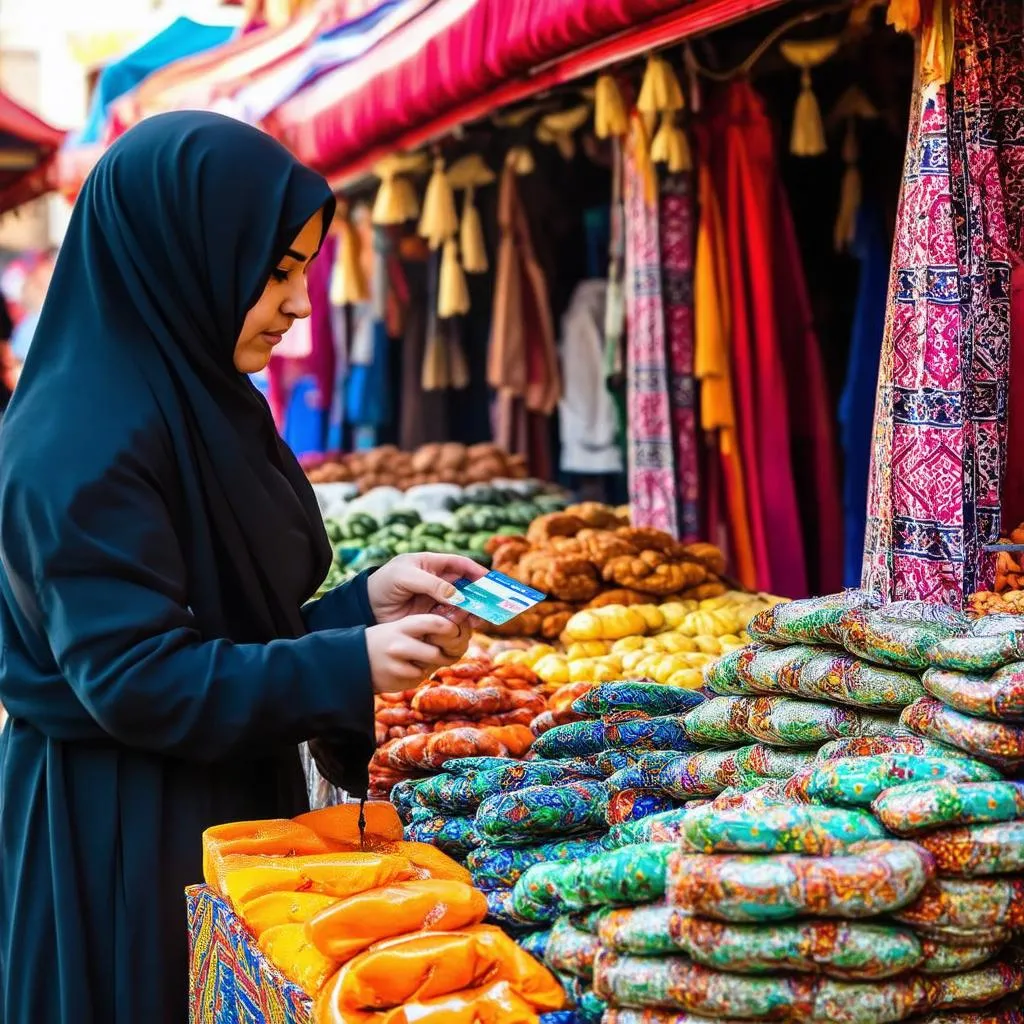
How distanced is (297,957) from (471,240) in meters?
5.00

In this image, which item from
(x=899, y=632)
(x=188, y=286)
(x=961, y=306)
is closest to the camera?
(x=899, y=632)

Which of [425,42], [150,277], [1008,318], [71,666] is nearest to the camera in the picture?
[71,666]

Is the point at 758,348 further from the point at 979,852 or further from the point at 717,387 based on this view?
the point at 979,852

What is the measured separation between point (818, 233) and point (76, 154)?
4.32 metres

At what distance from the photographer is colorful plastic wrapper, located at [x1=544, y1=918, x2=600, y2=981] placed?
5.05 ft

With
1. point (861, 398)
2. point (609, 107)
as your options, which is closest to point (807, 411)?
point (861, 398)

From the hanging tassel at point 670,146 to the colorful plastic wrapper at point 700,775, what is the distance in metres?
2.82

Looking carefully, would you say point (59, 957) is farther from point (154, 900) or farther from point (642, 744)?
point (642, 744)

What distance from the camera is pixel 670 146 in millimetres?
4441

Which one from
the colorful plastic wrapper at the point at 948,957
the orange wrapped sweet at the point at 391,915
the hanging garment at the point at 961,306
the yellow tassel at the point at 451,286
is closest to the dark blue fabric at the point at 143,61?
the yellow tassel at the point at 451,286

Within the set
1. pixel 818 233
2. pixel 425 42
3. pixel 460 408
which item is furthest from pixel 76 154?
pixel 818 233

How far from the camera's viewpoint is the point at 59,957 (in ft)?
6.38

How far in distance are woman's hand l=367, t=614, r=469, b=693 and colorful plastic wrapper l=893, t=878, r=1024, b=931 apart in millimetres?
707

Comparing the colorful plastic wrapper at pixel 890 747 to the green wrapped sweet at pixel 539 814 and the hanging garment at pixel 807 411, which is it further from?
the hanging garment at pixel 807 411
